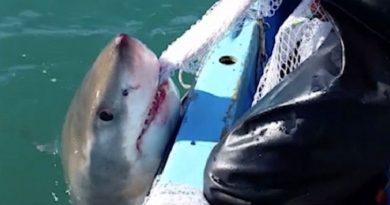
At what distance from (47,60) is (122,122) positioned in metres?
2.01

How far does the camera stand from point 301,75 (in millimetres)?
1987

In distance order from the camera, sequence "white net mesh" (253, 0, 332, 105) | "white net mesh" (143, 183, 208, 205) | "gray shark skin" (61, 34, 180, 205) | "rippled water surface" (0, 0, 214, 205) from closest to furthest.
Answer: "white net mesh" (143, 183, 208, 205)
"white net mesh" (253, 0, 332, 105)
"gray shark skin" (61, 34, 180, 205)
"rippled water surface" (0, 0, 214, 205)

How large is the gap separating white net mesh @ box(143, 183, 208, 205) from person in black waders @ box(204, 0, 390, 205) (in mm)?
217

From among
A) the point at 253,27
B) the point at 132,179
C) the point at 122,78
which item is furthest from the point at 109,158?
the point at 253,27

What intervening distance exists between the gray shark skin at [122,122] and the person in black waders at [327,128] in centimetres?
76

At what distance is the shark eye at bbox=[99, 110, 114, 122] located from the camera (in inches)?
112

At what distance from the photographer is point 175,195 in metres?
2.34

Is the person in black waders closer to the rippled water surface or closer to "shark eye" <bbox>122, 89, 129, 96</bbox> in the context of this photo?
"shark eye" <bbox>122, 89, 129, 96</bbox>

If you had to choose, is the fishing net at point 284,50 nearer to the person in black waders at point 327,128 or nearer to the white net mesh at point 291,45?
the white net mesh at point 291,45

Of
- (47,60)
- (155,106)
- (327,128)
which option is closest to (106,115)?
(155,106)

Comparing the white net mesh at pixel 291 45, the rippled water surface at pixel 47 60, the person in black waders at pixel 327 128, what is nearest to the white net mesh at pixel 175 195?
the person in black waders at pixel 327 128

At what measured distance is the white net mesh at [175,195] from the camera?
2279 mm

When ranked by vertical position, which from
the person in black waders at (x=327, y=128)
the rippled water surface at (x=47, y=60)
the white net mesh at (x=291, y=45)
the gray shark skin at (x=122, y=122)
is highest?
the person in black waders at (x=327, y=128)

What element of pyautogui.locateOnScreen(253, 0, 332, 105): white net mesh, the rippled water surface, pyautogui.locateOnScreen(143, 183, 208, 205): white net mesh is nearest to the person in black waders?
pyautogui.locateOnScreen(143, 183, 208, 205): white net mesh
